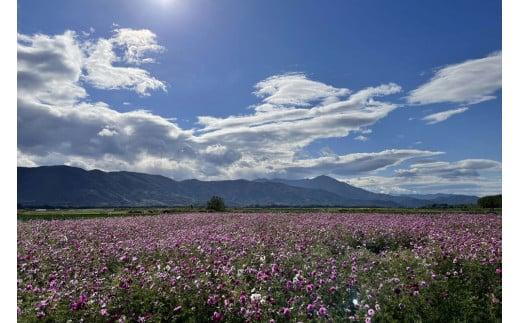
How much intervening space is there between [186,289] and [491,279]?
5.97 metres

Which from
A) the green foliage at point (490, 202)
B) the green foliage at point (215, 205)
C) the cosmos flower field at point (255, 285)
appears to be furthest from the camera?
the green foliage at point (215, 205)

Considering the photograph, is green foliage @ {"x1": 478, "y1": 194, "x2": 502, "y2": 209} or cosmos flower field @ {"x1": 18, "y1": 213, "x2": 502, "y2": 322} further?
green foliage @ {"x1": 478, "y1": 194, "x2": 502, "y2": 209}

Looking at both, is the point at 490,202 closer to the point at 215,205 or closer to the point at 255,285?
the point at 215,205

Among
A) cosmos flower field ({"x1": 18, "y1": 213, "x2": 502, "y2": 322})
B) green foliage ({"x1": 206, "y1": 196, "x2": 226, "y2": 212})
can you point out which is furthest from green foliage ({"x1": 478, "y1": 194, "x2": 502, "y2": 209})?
cosmos flower field ({"x1": 18, "y1": 213, "x2": 502, "y2": 322})

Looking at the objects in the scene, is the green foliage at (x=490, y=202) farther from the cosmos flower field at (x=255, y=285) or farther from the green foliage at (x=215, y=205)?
the cosmos flower field at (x=255, y=285)

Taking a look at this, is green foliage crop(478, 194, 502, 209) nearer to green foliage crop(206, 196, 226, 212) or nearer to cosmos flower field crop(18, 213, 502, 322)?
green foliage crop(206, 196, 226, 212)

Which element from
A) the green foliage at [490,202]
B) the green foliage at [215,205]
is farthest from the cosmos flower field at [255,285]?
the green foliage at [215,205]

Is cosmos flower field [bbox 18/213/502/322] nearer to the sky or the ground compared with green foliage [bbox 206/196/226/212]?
nearer to the sky

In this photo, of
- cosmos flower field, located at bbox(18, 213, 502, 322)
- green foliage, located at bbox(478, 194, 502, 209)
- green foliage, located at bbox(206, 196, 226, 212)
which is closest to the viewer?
cosmos flower field, located at bbox(18, 213, 502, 322)

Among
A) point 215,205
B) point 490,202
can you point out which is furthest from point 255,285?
point 490,202

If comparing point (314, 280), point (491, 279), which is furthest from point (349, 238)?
point (314, 280)
